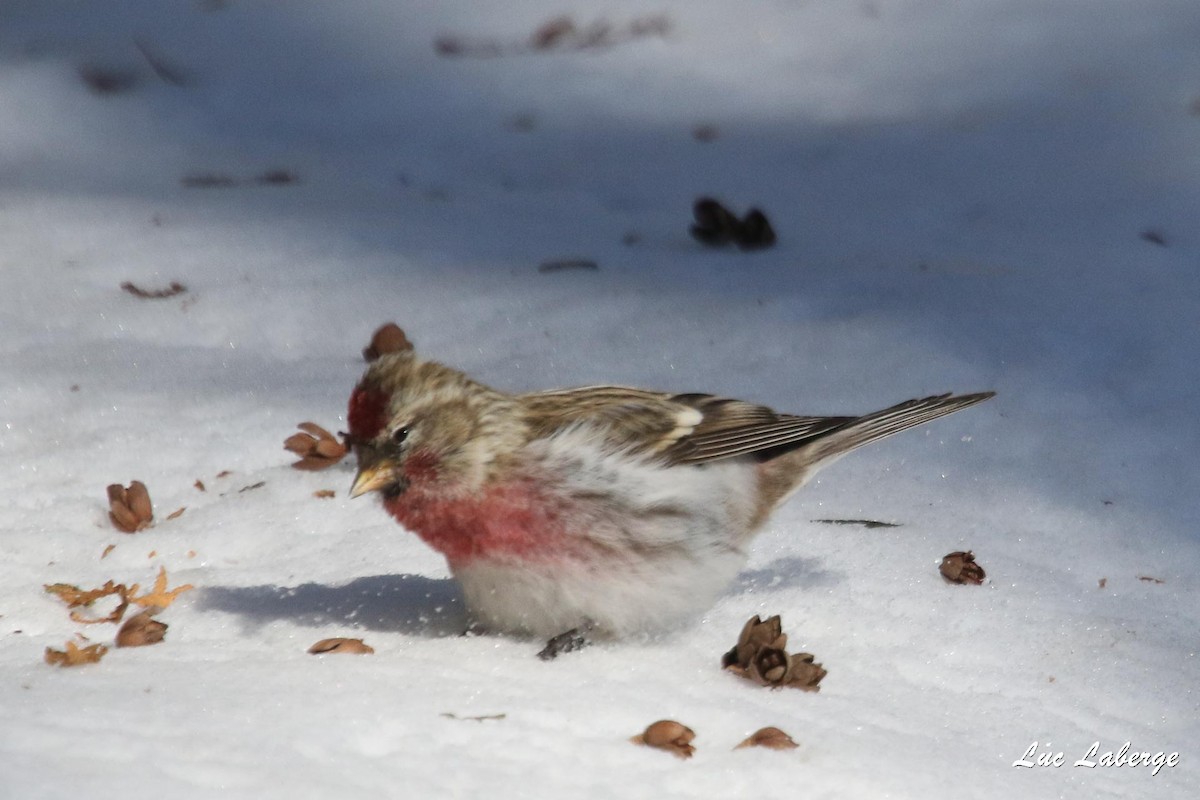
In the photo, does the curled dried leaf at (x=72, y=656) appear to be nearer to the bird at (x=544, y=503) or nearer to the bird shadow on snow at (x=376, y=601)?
the bird shadow on snow at (x=376, y=601)

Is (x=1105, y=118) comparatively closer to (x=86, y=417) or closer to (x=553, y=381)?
(x=553, y=381)

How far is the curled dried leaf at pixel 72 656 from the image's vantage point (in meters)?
2.62

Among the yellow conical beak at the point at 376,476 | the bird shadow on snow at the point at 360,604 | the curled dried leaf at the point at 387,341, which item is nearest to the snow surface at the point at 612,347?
the bird shadow on snow at the point at 360,604

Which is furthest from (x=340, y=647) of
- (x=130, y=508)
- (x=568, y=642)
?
(x=130, y=508)

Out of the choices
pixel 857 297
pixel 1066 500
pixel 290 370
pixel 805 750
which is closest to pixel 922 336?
pixel 857 297

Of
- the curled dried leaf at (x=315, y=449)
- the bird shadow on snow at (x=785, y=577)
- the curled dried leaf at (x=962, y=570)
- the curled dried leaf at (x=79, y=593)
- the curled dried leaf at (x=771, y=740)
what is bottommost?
the curled dried leaf at (x=771, y=740)

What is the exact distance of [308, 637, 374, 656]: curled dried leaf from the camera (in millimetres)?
2803

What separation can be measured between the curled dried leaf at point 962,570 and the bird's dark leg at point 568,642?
36.6 inches

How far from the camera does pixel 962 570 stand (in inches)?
134

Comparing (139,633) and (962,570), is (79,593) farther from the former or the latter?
(962,570)

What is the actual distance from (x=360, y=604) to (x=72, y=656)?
678mm

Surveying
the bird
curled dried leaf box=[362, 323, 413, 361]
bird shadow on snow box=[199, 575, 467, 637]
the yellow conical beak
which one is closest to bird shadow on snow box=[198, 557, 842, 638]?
bird shadow on snow box=[199, 575, 467, 637]

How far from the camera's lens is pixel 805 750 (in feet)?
8.23

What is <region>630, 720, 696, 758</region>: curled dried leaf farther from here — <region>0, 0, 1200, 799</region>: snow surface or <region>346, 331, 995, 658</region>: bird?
<region>346, 331, 995, 658</region>: bird
